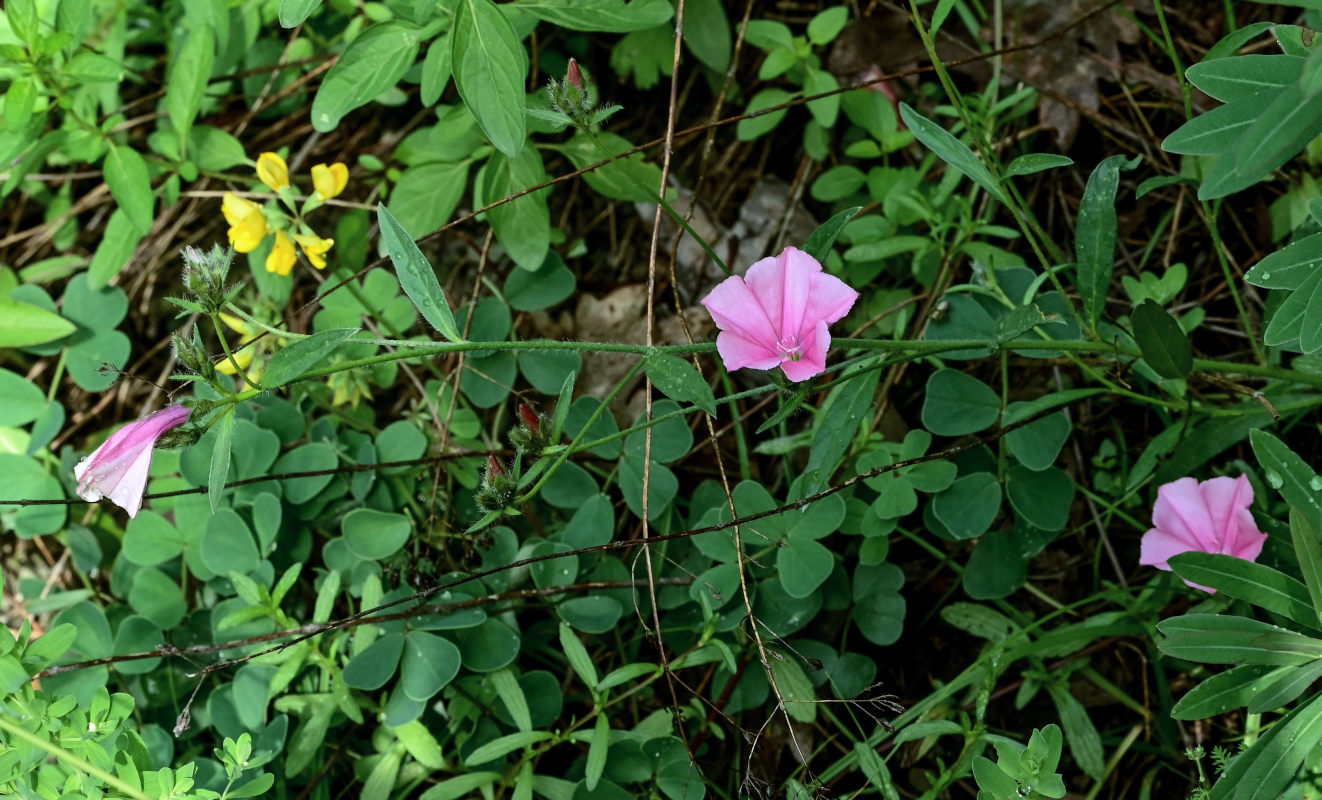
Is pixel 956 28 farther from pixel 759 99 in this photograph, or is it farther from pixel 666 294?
pixel 666 294

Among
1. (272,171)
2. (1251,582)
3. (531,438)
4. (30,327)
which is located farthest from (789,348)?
(30,327)

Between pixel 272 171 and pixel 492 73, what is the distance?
721mm

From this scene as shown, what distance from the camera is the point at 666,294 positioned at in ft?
8.04

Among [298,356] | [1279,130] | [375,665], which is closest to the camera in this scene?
[1279,130]

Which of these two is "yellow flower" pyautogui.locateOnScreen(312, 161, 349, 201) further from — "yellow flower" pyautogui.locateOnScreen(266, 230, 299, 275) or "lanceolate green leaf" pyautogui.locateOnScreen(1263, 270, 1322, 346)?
"lanceolate green leaf" pyautogui.locateOnScreen(1263, 270, 1322, 346)

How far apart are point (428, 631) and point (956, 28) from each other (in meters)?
1.87

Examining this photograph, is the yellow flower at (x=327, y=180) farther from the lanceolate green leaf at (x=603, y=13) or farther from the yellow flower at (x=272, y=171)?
the lanceolate green leaf at (x=603, y=13)

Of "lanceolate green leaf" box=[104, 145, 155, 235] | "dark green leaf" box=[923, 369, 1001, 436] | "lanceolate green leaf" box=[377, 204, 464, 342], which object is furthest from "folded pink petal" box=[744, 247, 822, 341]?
"lanceolate green leaf" box=[104, 145, 155, 235]

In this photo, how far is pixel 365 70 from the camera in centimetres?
194

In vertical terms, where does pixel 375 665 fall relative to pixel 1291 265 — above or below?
below

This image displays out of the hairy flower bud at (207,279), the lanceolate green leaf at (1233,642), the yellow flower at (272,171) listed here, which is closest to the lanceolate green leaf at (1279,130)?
the lanceolate green leaf at (1233,642)

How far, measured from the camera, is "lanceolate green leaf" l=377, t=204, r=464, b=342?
4.62 feet

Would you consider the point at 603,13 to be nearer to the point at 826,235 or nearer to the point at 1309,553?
the point at 826,235

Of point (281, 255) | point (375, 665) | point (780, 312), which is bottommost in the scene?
point (375, 665)
